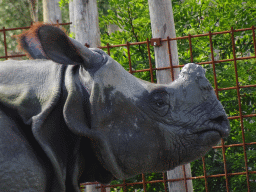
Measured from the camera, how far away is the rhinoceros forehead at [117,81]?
197 centimetres

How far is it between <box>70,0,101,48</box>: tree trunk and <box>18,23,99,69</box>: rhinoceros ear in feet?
8.89

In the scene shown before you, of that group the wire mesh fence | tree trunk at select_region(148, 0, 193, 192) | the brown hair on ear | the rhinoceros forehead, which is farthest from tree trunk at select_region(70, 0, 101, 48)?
→ the rhinoceros forehead

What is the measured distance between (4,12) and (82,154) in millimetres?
22694

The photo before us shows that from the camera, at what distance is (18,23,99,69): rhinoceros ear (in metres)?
1.90

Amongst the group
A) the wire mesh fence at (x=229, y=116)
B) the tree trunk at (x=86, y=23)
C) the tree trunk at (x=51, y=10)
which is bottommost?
the wire mesh fence at (x=229, y=116)

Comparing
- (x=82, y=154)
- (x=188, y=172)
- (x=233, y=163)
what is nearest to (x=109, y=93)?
(x=82, y=154)

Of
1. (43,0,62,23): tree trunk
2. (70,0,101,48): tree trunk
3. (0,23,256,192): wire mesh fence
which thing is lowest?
(0,23,256,192): wire mesh fence

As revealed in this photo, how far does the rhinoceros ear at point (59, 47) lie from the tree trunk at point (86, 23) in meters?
2.71

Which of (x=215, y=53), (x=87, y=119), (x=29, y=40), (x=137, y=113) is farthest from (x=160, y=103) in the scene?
(x=215, y=53)

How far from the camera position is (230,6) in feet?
20.5

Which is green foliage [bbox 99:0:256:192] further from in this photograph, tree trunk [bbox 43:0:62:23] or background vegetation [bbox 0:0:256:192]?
tree trunk [bbox 43:0:62:23]

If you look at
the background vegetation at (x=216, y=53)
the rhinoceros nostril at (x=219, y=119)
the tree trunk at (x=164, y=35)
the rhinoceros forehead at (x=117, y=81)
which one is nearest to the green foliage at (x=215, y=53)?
the background vegetation at (x=216, y=53)

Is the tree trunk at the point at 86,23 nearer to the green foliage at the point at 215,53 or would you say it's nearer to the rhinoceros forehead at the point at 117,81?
the green foliage at the point at 215,53

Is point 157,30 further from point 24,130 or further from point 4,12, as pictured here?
point 4,12
